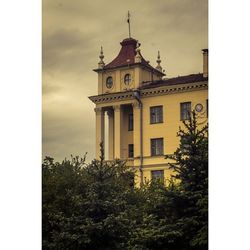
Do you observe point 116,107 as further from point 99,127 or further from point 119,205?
point 119,205

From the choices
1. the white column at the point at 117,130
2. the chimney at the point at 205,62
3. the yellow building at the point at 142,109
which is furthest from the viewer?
the white column at the point at 117,130

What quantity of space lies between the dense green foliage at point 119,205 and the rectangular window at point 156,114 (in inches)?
6.5

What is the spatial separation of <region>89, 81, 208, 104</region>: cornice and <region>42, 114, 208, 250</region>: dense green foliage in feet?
0.78

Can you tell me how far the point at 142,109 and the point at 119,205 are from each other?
2.21 feet

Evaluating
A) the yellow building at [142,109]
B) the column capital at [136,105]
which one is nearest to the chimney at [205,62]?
the yellow building at [142,109]

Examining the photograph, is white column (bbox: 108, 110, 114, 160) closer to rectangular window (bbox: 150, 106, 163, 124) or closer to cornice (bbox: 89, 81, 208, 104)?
cornice (bbox: 89, 81, 208, 104)

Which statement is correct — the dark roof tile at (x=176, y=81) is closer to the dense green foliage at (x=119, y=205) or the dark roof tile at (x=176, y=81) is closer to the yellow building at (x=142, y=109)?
the yellow building at (x=142, y=109)

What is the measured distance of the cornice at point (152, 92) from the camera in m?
4.35

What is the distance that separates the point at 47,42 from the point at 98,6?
0.42 m

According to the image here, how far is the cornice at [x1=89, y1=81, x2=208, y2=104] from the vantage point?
14.3 feet

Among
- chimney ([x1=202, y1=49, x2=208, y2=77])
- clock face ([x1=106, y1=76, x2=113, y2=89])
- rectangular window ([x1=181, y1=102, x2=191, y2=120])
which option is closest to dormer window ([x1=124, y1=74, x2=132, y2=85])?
clock face ([x1=106, y1=76, x2=113, y2=89])
